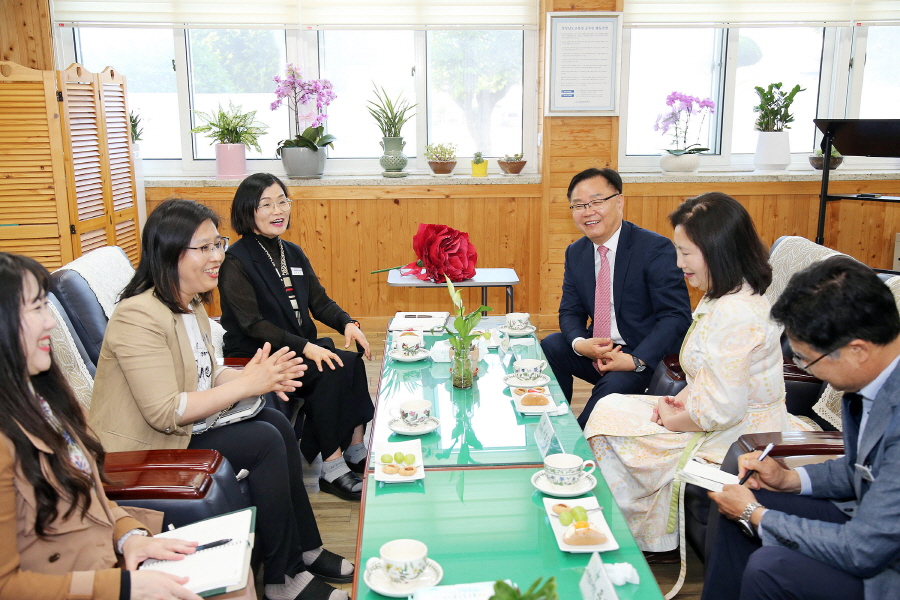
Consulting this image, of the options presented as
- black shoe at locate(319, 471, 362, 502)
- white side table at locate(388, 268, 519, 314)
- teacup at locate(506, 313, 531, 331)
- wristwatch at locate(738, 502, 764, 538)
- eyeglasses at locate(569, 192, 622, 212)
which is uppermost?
eyeglasses at locate(569, 192, 622, 212)

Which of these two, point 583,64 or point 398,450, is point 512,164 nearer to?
point 583,64

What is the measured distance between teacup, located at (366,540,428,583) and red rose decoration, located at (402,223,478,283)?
6.64 feet

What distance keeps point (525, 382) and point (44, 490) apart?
1.37 metres

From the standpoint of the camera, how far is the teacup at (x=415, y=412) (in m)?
1.96

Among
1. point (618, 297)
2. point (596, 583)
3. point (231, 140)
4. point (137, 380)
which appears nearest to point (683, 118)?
point (618, 297)

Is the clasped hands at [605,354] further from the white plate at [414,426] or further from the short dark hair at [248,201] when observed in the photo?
the short dark hair at [248,201]

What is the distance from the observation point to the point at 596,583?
1.23 metres

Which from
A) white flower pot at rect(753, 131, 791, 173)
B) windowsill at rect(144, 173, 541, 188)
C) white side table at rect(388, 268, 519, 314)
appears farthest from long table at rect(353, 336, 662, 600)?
white flower pot at rect(753, 131, 791, 173)

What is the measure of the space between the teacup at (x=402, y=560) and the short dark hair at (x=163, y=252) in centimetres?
100

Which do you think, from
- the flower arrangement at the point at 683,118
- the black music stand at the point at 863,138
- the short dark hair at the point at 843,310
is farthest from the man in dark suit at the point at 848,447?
the flower arrangement at the point at 683,118

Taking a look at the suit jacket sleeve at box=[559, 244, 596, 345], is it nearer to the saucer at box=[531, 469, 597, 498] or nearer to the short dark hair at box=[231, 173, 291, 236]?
the short dark hair at box=[231, 173, 291, 236]

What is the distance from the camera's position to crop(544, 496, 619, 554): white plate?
1402 mm

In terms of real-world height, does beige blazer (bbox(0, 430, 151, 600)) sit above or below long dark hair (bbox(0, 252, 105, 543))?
below

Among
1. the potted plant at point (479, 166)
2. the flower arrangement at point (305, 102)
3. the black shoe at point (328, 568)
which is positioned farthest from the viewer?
the potted plant at point (479, 166)
